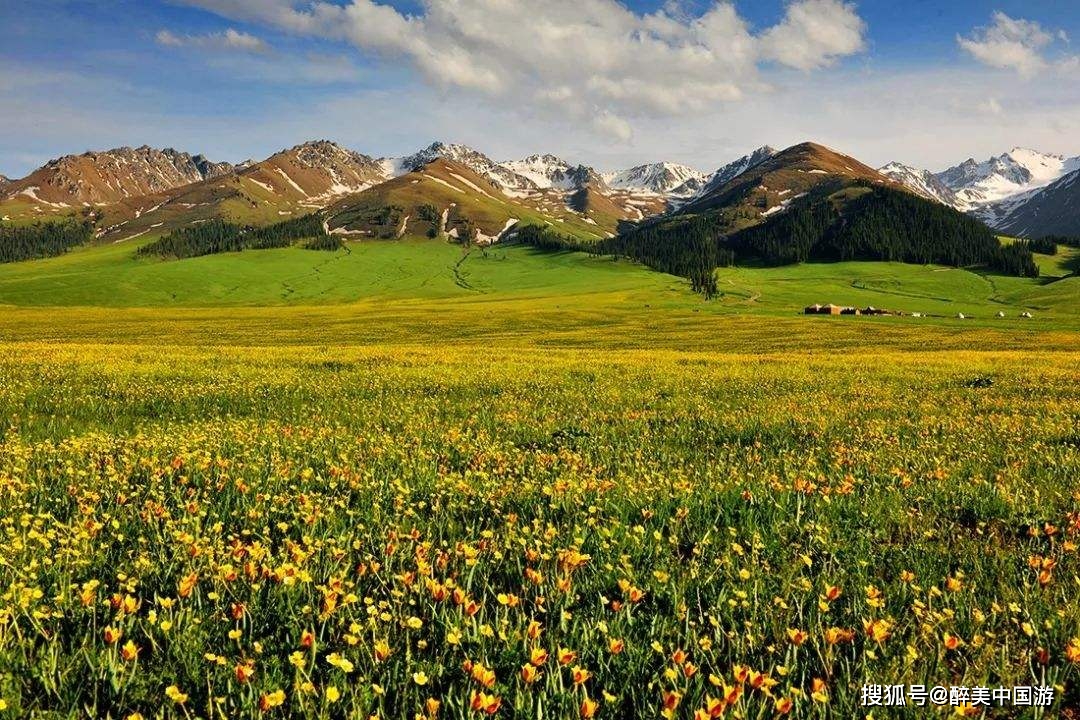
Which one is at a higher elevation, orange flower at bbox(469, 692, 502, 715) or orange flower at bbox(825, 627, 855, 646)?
orange flower at bbox(469, 692, 502, 715)

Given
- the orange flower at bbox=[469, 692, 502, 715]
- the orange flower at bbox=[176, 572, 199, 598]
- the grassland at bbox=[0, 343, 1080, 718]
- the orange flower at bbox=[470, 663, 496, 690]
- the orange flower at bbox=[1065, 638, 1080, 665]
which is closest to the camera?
the orange flower at bbox=[469, 692, 502, 715]

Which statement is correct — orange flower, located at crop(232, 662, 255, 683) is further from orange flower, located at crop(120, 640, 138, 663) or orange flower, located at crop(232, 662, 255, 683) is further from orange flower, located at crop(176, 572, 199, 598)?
orange flower, located at crop(176, 572, 199, 598)

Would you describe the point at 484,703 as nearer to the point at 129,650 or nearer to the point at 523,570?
the point at 129,650

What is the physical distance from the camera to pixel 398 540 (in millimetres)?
5414

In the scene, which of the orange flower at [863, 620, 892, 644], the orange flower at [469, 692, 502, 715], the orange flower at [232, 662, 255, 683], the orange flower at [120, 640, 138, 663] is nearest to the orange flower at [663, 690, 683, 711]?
the orange flower at [469, 692, 502, 715]

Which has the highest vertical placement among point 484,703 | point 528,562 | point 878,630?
point 484,703

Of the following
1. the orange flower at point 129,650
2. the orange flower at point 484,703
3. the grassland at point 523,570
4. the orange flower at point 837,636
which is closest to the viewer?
the orange flower at point 484,703

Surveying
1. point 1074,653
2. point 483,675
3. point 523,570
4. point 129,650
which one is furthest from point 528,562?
point 1074,653

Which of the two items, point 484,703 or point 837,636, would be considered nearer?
point 484,703

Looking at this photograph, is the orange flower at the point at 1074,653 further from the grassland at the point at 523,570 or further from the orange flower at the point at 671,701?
the orange flower at the point at 671,701

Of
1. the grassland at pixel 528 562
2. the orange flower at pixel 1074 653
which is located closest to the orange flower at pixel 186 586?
the grassland at pixel 528 562

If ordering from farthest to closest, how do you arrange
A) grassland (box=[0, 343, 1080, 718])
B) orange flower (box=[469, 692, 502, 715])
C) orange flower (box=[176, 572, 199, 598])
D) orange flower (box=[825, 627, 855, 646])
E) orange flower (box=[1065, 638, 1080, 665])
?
orange flower (box=[176, 572, 199, 598]), orange flower (box=[825, 627, 855, 646]), orange flower (box=[1065, 638, 1080, 665]), grassland (box=[0, 343, 1080, 718]), orange flower (box=[469, 692, 502, 715])

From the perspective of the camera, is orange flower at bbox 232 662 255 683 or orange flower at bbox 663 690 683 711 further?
orange flower at bbox 232 662 255 683

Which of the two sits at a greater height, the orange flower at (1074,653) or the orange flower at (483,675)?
the orange flower at (483,675)
